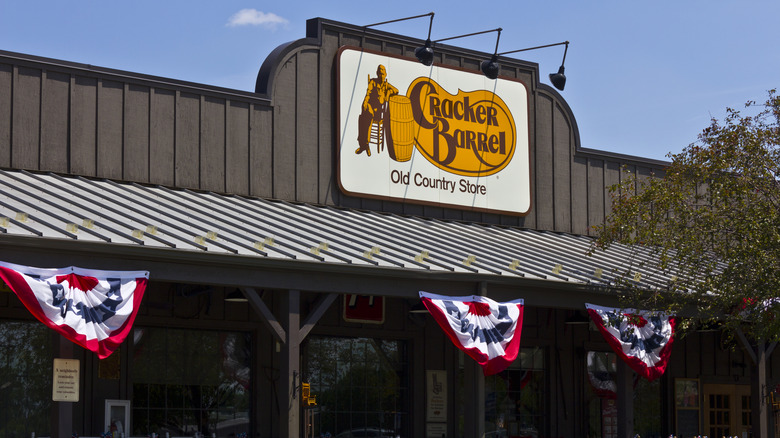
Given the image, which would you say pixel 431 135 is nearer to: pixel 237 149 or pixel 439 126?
pixel 439 126

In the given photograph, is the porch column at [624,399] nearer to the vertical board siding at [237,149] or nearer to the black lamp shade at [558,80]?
the black lamp shade at [558,80]

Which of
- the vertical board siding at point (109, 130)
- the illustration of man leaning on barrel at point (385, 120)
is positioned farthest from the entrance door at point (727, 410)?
the vertical board siding at point (109, 130)

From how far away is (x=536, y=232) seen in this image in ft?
76.3

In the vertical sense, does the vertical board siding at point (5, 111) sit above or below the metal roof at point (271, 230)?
above

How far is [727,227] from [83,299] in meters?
10.3

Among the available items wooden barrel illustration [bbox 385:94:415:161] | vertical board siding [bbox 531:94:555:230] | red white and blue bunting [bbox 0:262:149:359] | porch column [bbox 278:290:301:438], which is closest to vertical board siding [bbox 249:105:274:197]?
wooden barrel illustration [bbox 385:94:415:161]

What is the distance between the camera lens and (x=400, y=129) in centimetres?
2153

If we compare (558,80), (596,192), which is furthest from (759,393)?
(558,80)

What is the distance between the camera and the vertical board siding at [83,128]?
18.1 m

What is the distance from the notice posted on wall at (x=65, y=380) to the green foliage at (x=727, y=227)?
29.4 feet

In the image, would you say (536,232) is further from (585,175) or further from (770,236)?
(770,236)

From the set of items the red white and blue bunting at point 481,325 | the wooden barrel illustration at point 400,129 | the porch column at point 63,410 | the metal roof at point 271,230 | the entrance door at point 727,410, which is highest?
the wooden barrel illustration at point 400,129

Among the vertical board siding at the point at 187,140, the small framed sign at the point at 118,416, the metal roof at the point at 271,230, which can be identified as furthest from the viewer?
the vertical board siding at the point at 187,140

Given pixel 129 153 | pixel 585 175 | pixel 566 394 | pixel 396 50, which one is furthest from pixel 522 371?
pixel 129 153
